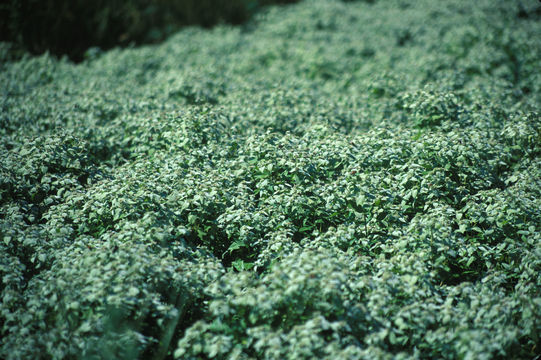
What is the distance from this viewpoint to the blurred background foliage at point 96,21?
9.62 meters

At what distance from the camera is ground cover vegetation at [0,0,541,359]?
2.83m

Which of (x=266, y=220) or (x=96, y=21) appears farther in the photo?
(x=96, y=21)

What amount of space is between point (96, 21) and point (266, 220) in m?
9.62

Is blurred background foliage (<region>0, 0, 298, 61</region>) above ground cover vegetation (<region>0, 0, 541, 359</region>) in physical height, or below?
above

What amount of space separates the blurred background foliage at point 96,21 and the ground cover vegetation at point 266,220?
8.21 feet

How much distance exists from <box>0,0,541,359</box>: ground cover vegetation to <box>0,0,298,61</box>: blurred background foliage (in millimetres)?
2502

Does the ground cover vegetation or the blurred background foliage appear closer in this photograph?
the ground cover vegetation

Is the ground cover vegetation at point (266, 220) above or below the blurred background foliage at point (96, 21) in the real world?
below

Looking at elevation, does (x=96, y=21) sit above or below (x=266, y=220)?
above

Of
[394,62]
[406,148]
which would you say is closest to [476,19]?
[394,62]

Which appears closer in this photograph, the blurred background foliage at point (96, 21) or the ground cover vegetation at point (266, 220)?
the ground cover vegetation at point (266, 220)

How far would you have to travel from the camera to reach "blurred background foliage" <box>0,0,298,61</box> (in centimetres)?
962

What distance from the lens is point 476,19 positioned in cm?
1091

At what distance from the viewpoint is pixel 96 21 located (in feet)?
35.2
